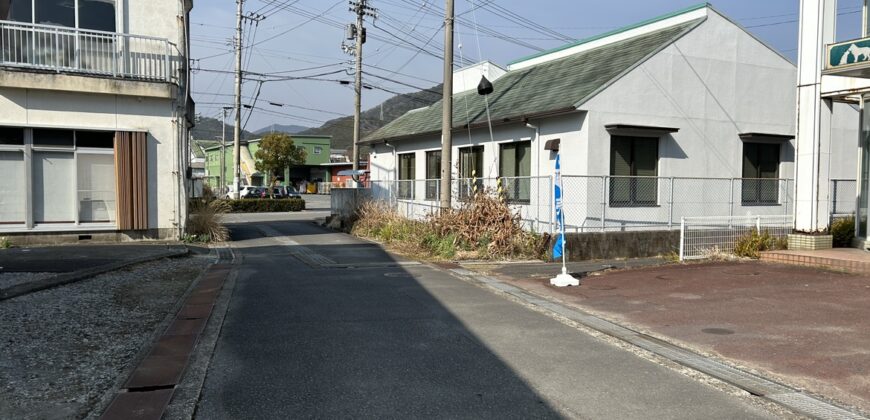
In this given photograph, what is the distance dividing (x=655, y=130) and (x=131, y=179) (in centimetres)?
1340

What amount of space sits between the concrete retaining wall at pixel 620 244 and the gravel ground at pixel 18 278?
33.8 ft

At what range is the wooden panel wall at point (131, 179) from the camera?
1523cm

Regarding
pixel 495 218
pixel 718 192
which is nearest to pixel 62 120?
pixel 495 218

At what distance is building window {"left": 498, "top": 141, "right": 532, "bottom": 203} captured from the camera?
17781mm

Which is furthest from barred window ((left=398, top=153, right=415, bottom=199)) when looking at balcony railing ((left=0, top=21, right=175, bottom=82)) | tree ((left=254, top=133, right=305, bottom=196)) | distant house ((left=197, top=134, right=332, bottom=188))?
distant house ((left=197, top=134, right=332, bottom=188))

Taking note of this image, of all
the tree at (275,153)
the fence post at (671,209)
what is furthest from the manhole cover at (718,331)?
the tree at (275,153)

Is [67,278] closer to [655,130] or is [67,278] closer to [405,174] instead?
[655,130]

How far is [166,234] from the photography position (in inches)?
635

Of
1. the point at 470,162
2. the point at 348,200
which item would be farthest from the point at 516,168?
the point at 348,200

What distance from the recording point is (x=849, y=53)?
38.6 feet

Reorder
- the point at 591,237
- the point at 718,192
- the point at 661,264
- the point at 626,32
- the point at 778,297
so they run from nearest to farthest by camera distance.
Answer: the point at 778,297, the point at 661,264, the point at 591,237, the point at 718,192, the point at 626,32

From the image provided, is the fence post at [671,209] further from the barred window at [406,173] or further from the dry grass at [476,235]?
the barred window at [406,173]

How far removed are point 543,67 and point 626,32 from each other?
329 centimetres

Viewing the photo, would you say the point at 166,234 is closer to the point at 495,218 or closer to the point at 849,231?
the point at 495,218
